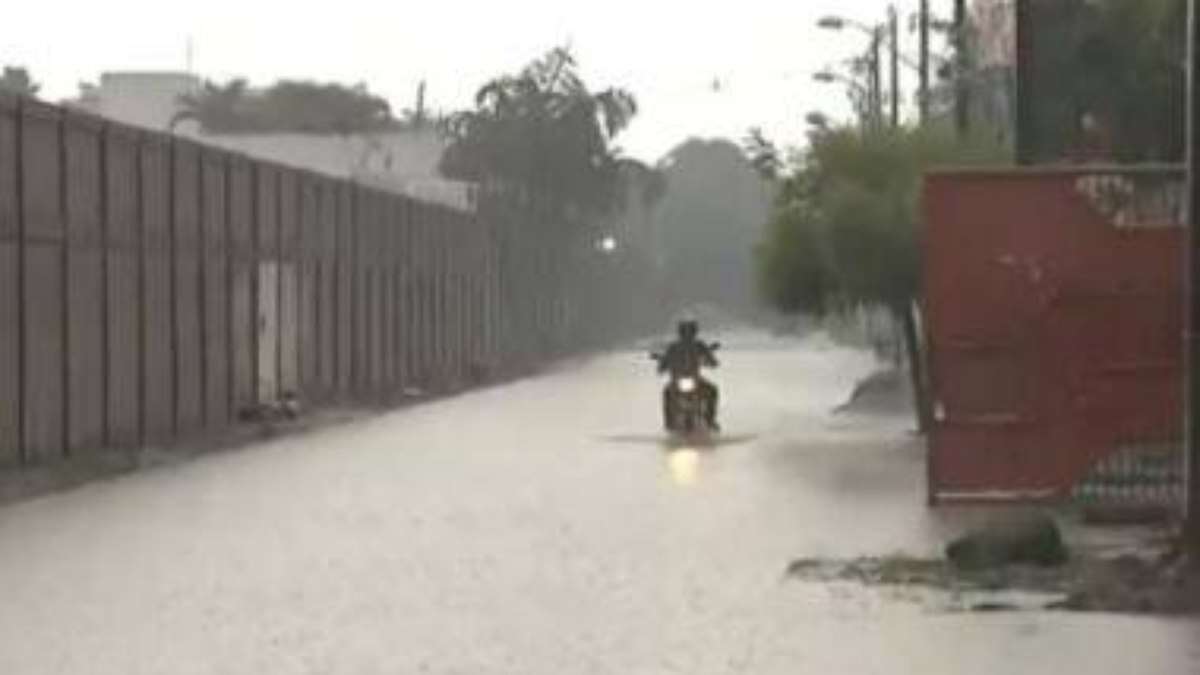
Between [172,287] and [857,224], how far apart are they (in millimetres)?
9316

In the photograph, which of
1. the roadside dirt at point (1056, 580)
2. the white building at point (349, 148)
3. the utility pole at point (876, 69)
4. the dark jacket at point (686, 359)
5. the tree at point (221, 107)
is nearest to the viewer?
the roadside dirt at point (1056, 580)

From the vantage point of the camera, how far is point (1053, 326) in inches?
887

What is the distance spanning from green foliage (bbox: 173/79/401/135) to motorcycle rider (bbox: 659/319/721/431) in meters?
106

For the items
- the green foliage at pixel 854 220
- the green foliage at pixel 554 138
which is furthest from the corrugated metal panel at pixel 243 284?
the green foliage at pixel 554 138

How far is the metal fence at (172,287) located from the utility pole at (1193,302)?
50.5 feet

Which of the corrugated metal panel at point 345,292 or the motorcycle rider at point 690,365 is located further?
the corrugated metal panel at point 345,292

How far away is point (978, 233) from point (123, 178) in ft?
51.5

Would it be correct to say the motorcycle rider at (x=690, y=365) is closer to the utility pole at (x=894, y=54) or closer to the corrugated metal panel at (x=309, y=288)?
the corrugated metal panel at (x=309, y=288)

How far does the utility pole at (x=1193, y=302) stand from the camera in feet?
57.4

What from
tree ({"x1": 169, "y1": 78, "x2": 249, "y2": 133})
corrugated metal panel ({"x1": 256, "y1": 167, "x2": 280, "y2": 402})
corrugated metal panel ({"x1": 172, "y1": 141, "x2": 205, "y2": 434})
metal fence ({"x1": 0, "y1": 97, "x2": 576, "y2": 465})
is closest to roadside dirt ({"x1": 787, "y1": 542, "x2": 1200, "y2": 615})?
metal fence ({"x1": 0, "y1": 97, "x2": 576, "y2": 465})

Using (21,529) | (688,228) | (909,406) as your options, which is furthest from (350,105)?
(21,529)

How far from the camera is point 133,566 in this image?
19453 millimetres

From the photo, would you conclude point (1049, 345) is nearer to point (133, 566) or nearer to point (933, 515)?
point (933, 515)

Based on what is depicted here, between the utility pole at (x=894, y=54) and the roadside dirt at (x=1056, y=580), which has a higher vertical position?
the utility pole at (x=894, y=54)
